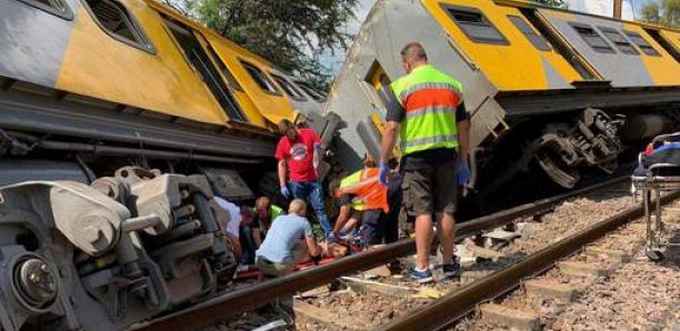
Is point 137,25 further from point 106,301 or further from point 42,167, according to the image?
point 106,301

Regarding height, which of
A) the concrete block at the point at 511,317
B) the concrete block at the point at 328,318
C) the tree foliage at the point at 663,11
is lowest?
the concrete block at the point at 511,317

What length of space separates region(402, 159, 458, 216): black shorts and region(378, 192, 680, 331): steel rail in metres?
0.67

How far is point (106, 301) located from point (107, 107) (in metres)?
2.90

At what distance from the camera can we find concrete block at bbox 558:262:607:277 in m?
5.70

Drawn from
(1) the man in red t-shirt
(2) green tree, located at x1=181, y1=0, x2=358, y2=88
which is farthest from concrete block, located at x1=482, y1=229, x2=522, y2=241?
(2) green tree, located at x1=181, y1=0, x2=358, y2=88

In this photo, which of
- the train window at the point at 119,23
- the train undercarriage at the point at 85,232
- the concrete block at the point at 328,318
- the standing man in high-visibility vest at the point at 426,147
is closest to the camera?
the train undercarriage at the point at 85,232

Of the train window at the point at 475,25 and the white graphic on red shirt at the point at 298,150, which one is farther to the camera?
the train window at the point at 475,25

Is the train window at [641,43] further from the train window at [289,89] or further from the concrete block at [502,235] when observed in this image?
the concrete block at [502,235]

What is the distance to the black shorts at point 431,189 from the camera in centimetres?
564

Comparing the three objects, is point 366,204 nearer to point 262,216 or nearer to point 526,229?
point 262,216

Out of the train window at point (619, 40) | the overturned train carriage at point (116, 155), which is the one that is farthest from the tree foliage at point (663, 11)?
the overturned train carriage at point (116, 155)

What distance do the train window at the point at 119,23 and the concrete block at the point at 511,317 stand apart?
4254 millimetres

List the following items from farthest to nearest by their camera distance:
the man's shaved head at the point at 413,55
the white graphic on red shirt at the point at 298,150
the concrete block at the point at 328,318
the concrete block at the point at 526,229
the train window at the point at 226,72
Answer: the train window at the point at 226,72 → the white graphic on red shirt at the point at 298,150 → the concrete block at the point at 526,229 → the man's shaved head at the point at 413,55 → the concrete block at the point at 328,318

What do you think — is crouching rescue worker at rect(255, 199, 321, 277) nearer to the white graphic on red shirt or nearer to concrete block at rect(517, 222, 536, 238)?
the white graphic on red shirt
